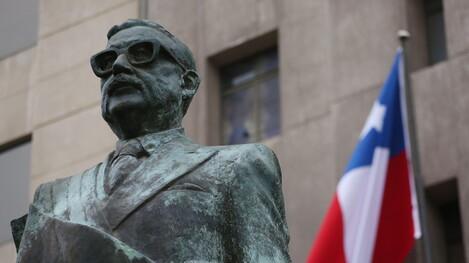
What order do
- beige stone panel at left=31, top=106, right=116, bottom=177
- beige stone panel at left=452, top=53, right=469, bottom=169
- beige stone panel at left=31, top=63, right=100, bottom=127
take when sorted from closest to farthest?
beige stone panel at left=452, top=53, right=469, bottom=169, beige stone panel at left=31, top=106, right=116, bottom=177, beige stone panel at left=31, top=63, right=100, bottom=127

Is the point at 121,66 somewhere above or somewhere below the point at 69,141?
below

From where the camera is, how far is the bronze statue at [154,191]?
22.1ft

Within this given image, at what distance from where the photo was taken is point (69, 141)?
29.6 m

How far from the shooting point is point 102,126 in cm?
2894

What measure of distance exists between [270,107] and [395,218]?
5.02m

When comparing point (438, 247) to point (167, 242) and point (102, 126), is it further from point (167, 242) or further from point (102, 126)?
point (167, 242)

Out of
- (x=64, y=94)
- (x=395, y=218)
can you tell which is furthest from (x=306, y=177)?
(x=64, y=94)

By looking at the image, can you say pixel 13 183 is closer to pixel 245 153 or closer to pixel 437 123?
pixel 437 123

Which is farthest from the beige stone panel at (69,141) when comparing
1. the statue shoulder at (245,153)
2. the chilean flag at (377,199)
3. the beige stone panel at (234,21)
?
the statue shoulder at (245,153)

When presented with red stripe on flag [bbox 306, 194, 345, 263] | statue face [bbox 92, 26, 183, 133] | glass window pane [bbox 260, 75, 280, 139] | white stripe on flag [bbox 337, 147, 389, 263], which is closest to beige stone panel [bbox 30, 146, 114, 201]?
glass window pane [bbox 260, 75, 280, 139]

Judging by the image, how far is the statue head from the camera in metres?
7.21

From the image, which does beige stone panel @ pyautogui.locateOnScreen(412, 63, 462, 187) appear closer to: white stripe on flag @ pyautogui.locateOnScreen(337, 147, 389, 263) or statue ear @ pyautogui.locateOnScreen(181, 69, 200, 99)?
white stripe on flag @ pyautogui.locateOnScreen(337, 147, 389, 263)

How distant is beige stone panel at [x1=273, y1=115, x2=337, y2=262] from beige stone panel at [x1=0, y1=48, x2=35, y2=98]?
571 cm

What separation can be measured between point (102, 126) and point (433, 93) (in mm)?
5631
